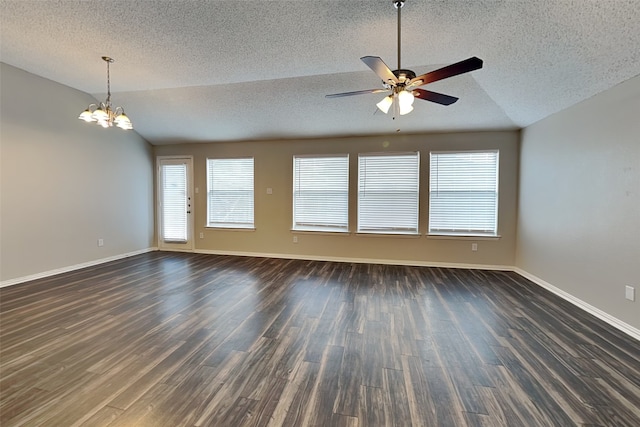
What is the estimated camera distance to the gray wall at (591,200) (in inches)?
110

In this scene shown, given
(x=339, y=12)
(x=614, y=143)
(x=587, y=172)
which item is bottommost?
(x=587, y=172)

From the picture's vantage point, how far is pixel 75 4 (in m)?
2.54

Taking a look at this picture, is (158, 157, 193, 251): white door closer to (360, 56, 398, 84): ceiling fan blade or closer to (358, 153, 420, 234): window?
(358, 153, 420, 234): window

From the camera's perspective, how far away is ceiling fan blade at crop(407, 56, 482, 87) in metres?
1.92

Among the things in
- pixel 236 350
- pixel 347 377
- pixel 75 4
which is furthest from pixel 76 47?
pixel 347 377

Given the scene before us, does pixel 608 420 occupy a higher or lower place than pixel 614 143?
lower

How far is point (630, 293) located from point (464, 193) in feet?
8.87

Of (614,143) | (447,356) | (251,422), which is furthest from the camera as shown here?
(614,143)

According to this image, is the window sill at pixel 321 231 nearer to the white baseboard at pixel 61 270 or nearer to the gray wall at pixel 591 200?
the gray wall at pixel 591 200

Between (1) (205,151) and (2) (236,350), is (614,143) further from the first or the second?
(1) (205,151)

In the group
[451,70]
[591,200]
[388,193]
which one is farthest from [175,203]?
[591,200]

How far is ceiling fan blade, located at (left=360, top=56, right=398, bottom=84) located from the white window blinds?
5.49 meters

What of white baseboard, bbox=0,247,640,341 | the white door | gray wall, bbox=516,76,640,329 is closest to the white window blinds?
the white door

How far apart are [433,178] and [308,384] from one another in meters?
4.36
